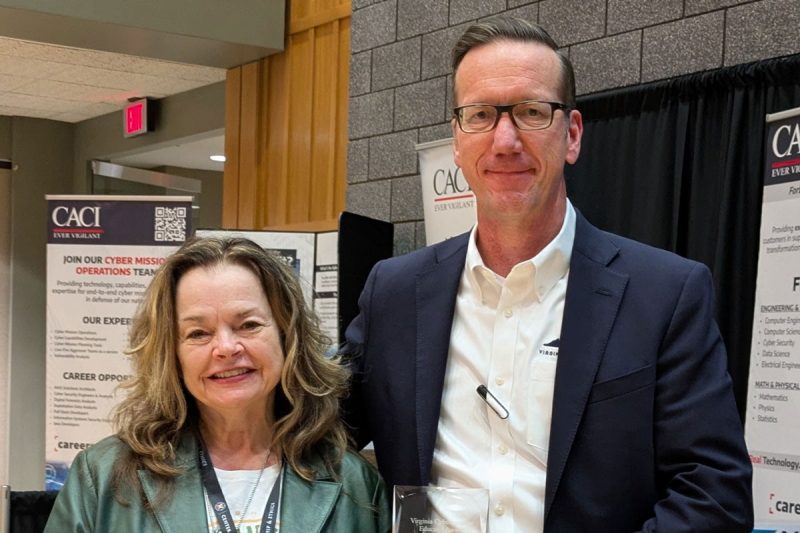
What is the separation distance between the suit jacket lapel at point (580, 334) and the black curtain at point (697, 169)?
2017 millimetres

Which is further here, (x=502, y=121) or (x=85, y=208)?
(x=85, y=208)

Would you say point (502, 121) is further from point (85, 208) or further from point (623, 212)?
point (85, 208)

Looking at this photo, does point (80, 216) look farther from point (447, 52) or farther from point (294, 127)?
point (447, 52)

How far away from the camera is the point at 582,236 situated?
5.92 feet

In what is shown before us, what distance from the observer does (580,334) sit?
170 centimetres

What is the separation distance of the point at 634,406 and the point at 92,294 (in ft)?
13.1

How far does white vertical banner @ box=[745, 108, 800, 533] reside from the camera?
313cm

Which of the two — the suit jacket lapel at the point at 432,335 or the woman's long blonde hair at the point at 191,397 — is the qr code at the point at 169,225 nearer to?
the woman's long blonde hair at the point at 191,397

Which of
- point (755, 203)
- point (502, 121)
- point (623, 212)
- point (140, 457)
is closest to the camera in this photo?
point (502, 121)

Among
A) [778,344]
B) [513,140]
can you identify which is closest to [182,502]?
[513,140]

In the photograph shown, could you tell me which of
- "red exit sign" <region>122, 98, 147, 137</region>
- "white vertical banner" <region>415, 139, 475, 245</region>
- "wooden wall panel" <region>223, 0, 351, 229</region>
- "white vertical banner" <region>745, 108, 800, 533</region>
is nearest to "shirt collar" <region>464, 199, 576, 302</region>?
"white vertical banner" <region>745, 108, 800, 533</region>

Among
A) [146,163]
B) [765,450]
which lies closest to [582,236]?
[765,450]

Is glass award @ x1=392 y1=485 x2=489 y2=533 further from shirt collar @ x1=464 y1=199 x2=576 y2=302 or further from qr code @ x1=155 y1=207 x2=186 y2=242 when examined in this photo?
qr code @ x1=155 y1=207 x2=186 y2=242

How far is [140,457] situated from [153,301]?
0.30m
